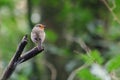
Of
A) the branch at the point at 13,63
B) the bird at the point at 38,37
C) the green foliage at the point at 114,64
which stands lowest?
the branch at the point at 13,63

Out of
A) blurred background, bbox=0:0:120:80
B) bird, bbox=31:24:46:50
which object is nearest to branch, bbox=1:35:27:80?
bird, bbox=31:24:46:50

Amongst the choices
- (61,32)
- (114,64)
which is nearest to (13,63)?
(114,64)

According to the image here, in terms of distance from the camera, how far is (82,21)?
10.6 feet

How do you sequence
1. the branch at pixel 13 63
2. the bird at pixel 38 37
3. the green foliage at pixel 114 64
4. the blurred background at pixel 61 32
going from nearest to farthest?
1. the branch at pixel 13 63
2. the bird at pixel 38 37
3. the green foliage at pixel 114 64
4. the blurred background at pixel 61 32

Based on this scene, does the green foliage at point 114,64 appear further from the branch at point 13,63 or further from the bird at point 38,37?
the branch at point 13,63

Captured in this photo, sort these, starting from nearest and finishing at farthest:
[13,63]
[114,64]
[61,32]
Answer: [13,63] → [114,64] → [61,32]

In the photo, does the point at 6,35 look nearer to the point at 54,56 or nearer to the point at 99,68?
the point at 54,56

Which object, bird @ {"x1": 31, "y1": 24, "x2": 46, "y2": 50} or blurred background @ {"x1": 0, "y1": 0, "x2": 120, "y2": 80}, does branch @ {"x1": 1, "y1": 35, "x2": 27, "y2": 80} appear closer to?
bird @ {"x1": 31, "y1": 24, "x2": 46, "y2": 50}

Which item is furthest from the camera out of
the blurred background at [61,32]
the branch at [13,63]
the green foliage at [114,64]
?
the blurred background at [61,32]

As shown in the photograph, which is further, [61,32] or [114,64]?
[61,32]

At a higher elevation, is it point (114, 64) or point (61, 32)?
A: point (61, 32)

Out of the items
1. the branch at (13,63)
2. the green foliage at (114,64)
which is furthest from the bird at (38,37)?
the green foliage at (114,64)

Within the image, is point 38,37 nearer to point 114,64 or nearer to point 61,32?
point 114,64

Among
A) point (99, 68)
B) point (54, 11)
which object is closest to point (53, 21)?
point (54, 11)
